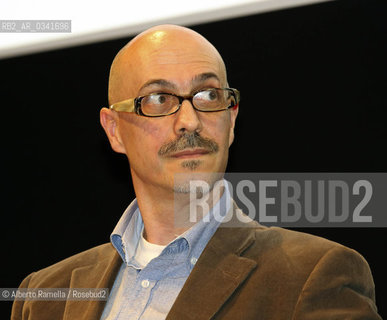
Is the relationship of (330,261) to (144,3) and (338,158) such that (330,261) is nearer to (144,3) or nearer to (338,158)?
(338,158)

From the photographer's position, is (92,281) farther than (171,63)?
Yes

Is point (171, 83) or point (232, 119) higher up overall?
point (171, 83)

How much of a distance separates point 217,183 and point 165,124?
11.0 inches

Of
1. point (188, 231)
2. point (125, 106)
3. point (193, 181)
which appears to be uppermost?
point (125, 106)

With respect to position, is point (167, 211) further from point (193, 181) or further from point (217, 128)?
point (217, 128)

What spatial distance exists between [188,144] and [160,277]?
0.46m

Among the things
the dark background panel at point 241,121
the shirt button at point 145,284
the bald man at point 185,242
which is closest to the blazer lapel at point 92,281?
the bald man at point 185,242

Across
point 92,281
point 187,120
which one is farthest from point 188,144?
point 92,281

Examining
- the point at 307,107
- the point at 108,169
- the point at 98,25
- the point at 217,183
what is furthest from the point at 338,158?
the point at 98,25

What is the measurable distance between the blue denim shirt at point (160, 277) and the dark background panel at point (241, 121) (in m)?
0.41

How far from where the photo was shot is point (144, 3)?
9.09 feet

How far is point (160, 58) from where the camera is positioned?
221cm

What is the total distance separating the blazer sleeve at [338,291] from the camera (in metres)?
1.80

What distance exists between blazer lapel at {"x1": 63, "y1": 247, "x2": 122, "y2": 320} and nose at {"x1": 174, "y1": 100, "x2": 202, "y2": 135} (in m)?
0.56
